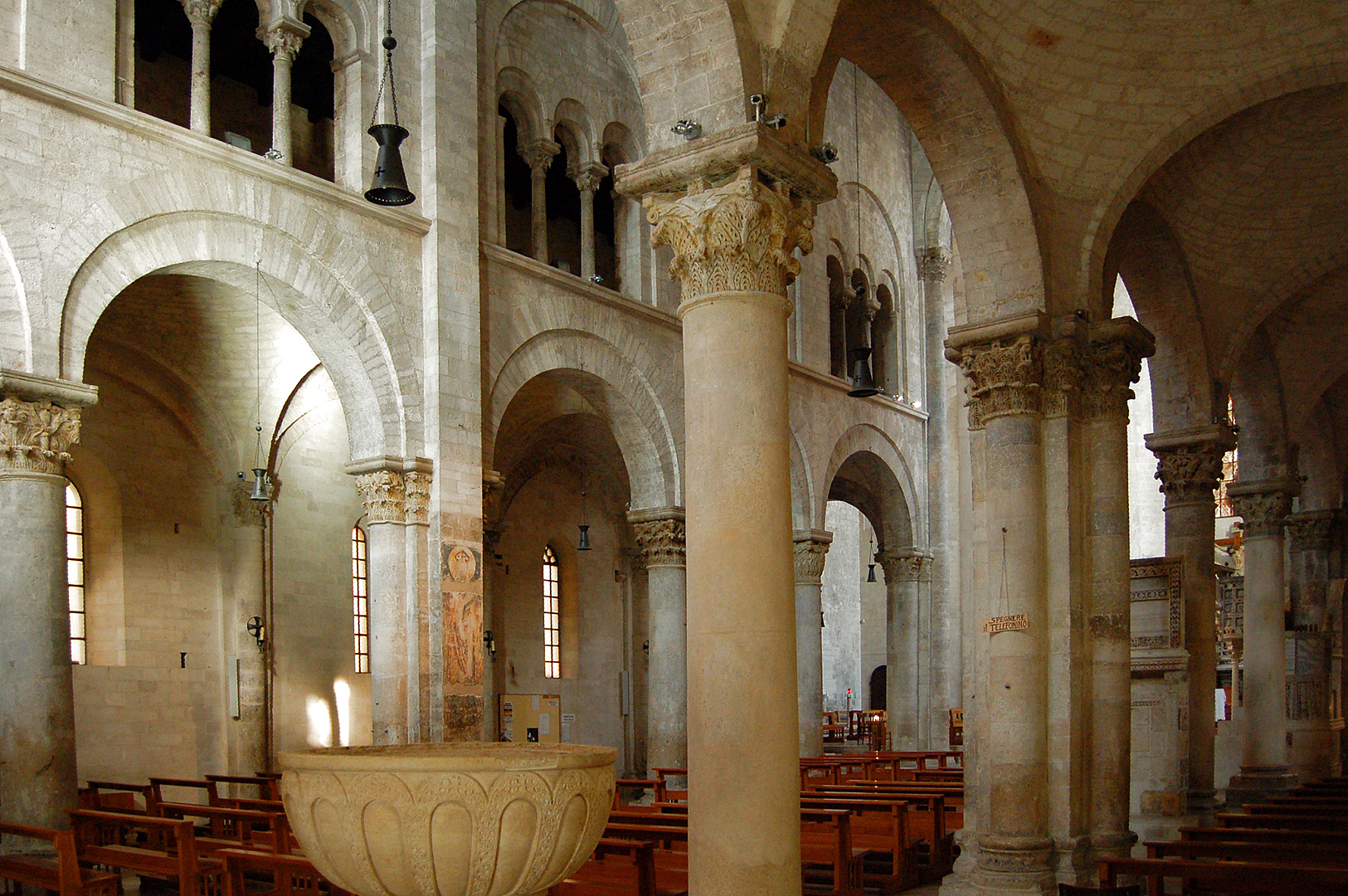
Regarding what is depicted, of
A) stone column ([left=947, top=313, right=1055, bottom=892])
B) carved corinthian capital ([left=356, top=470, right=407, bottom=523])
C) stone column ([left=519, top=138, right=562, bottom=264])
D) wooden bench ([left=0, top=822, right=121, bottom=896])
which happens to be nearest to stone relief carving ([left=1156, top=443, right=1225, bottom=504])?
stone column ([left=947, top=313, right=1055, bottom=892])

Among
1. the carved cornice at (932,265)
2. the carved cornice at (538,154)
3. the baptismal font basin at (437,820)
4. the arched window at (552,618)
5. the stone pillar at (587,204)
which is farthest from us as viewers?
the carved cornice at (932,265)

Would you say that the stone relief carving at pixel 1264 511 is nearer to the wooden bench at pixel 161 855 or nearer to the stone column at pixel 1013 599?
the stone column at pixel 1013 599

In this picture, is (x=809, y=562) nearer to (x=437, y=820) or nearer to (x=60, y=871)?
(x=60, y=871)

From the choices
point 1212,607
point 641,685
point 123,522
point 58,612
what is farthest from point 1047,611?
point 641,685

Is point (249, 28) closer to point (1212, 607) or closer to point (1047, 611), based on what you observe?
point (1047, 611)

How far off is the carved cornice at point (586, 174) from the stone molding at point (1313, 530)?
12.3 meters

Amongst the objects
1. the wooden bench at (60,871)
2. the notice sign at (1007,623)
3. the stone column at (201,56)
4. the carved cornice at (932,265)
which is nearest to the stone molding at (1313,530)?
the carved cornice at (932,265)

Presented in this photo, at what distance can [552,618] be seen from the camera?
24.2 meters

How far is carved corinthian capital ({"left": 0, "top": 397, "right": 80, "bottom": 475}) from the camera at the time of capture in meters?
10.8

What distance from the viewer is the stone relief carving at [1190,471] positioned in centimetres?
1459

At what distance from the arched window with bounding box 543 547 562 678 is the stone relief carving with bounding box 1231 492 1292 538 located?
12.3 meters

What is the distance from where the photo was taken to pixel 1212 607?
14492 mm

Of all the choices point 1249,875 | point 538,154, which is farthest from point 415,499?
point 1249,875

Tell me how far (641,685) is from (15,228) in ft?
52.3
